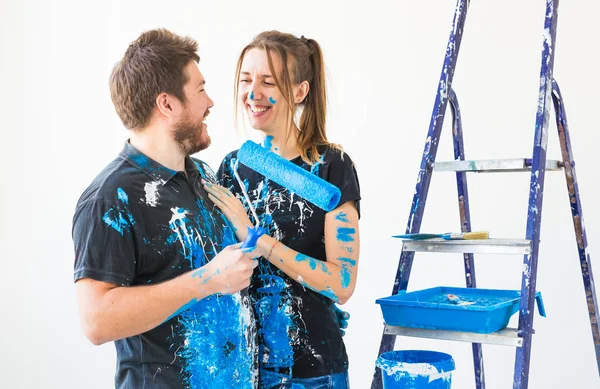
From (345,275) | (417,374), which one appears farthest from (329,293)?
(417,374)

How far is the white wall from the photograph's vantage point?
324cm

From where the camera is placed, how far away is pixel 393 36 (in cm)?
366

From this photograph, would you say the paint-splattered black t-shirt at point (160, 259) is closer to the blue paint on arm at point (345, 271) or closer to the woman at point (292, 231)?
the woman at point (292, 231)

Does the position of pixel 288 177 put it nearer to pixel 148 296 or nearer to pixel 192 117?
pixel 192 117

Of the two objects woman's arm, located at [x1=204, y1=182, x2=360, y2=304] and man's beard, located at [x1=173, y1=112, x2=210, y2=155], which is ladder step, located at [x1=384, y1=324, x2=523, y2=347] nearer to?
woman's arm, located at [x1=204, y1=182, x2=360, y2=304]

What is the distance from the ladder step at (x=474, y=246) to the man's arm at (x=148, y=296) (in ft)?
2.23

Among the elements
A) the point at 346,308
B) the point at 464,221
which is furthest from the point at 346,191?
the point at 346,308

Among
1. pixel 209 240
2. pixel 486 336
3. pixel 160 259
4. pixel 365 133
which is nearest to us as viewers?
pixel 160 259

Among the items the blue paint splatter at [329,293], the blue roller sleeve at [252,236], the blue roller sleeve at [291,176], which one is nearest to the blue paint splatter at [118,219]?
the blue roller sleeve at [252,236]

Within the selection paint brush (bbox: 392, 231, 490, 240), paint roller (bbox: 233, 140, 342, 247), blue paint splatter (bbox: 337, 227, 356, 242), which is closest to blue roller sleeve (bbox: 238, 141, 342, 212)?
paint roller (bbox: 233, 140, 342, 247)

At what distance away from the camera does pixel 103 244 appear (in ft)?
4.79

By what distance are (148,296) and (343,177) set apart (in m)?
0.70

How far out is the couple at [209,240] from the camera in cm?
149

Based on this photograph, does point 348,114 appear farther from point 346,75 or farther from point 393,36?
point 393,36
